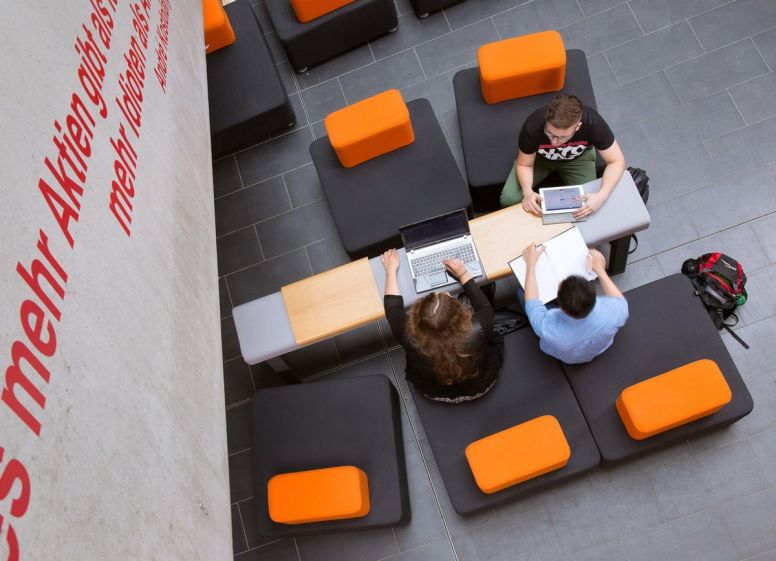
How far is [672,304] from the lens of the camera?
140 inches

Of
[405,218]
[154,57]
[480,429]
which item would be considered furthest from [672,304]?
[154,57]

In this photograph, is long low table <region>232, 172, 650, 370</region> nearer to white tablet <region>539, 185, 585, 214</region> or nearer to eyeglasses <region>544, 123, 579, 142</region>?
white tablet <region>539, 185, 585, 214</region>

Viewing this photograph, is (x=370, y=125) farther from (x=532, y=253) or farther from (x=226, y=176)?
(x=226, y=176)

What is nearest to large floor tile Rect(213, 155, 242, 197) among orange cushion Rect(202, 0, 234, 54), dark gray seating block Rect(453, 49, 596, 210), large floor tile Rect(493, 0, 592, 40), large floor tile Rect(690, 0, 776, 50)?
orange cushion Rect(202, 0, 234, 54)

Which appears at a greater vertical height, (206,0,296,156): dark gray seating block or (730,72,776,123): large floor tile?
(206,0,296,156): dark gray seating block

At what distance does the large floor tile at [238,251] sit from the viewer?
4816mm

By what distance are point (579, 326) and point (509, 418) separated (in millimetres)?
751

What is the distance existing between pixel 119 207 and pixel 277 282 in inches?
97.8

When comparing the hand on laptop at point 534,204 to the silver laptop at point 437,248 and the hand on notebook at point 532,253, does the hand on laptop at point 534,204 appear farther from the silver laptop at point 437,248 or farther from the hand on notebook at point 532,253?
the silver laptop at point 437,248

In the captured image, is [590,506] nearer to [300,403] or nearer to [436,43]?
[300,403]

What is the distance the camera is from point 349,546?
3.94 meters

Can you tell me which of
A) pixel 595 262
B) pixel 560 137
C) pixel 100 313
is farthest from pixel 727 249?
pixel 100 313

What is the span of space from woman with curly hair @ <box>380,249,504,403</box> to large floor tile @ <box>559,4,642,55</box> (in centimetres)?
250

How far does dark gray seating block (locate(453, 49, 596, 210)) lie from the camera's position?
164 inches
